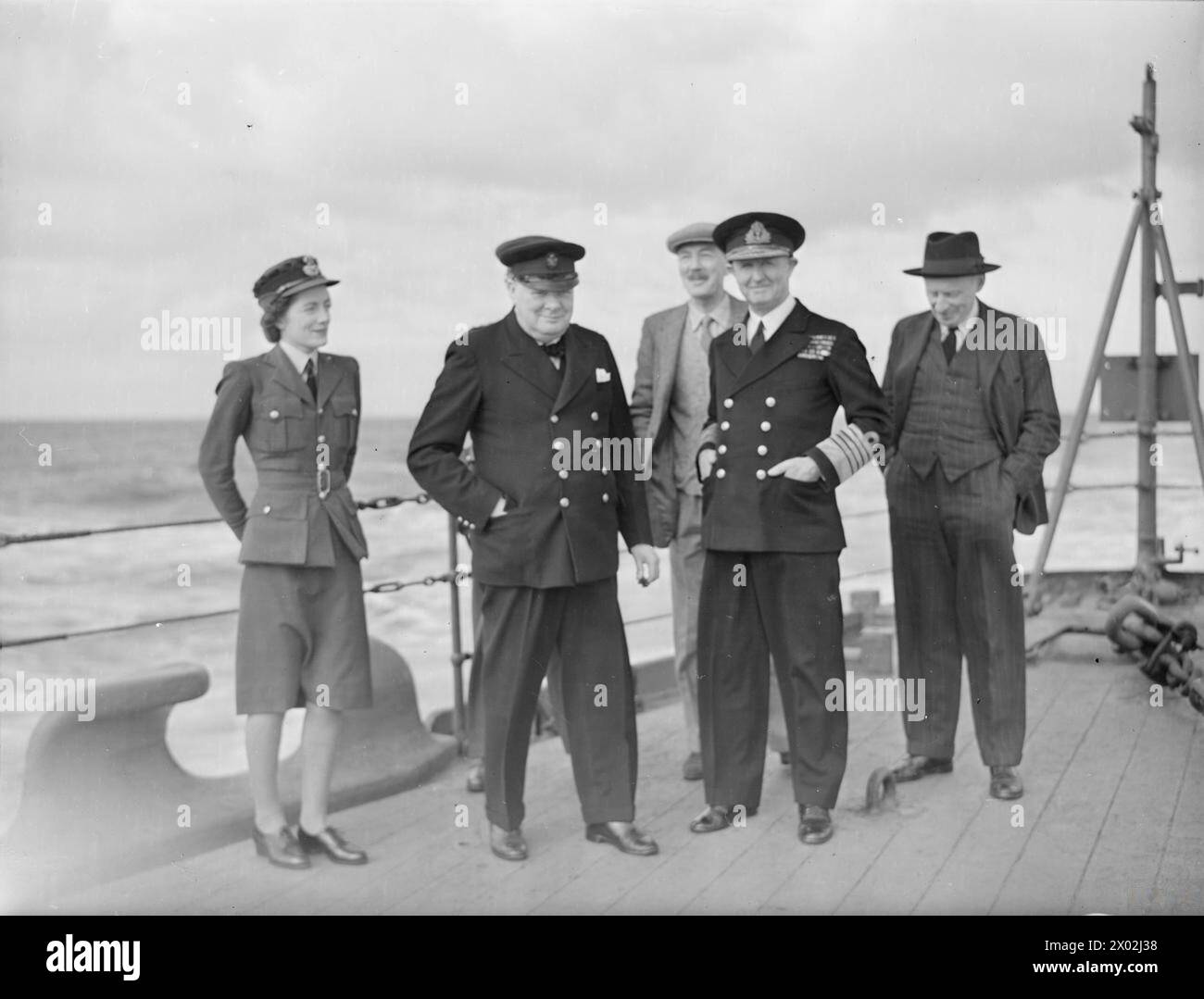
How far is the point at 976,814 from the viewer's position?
164 inches

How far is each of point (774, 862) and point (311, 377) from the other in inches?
75.9

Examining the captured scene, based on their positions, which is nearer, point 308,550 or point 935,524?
point 308,550

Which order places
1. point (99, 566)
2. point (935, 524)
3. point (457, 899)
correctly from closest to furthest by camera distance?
point (457, 899)
point (935, 524)
point (99, 566)

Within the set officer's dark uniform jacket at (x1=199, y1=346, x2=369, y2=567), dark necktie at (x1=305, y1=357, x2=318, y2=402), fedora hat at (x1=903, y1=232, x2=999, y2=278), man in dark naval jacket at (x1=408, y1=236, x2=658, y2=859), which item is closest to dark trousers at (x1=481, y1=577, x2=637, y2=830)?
man in dark naval jacket at (x1=408, y1=236, x2=658, y2=859)

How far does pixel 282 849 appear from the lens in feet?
12.6

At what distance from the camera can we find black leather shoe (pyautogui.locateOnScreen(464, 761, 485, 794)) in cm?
446

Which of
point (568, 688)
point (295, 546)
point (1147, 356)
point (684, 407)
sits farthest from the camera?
point (1147, 356)

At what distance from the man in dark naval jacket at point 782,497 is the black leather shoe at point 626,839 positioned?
0.22 meters

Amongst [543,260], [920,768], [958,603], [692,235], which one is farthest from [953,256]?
[920,768]

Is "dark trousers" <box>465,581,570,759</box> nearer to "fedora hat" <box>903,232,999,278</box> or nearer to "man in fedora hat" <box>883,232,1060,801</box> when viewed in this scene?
"man in fedora hat" <box>883,232,1060,801</box>

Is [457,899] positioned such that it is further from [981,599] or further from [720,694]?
[981,599]

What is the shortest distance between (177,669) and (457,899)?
1.07 m

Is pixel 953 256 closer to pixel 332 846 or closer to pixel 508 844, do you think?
pixel 508 844
